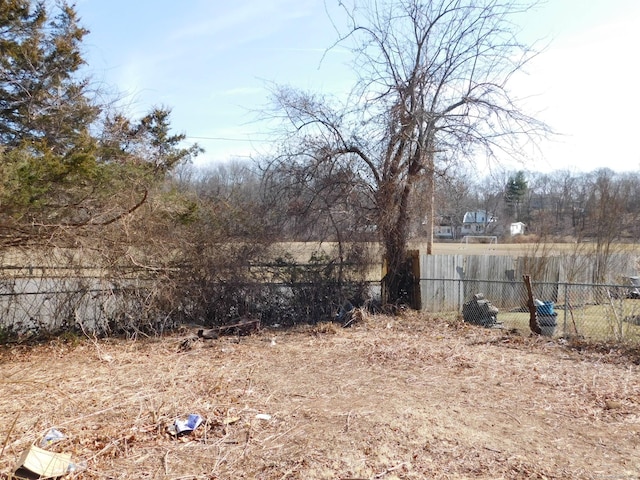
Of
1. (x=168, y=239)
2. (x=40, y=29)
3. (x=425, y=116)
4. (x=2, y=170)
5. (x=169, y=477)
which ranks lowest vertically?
(x=169, y=477)

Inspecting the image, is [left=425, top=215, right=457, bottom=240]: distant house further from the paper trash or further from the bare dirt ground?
the paper trash

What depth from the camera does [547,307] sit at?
11008 millimetres

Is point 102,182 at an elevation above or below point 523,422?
above

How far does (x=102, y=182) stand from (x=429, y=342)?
21.6 feet

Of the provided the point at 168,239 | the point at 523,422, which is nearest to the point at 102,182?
the point at 168,239

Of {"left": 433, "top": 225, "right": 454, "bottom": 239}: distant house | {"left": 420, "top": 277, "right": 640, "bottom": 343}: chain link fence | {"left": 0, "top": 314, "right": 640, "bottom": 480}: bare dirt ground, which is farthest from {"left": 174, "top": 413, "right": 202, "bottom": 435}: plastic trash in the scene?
{"left": 433, "top": 225, "right": 454, "bottom": 239}: distant house

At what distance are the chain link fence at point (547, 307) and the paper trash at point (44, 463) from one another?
8.17 meters

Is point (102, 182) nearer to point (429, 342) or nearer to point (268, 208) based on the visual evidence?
point (268, 208)

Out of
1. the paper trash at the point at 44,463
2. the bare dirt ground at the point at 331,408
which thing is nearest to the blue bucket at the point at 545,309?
the bare dirt ground at the point at 331,408

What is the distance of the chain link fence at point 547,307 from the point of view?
9.59 metres

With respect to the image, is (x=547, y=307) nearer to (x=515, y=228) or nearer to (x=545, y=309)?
(x=545, y=309)

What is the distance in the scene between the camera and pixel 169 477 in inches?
168

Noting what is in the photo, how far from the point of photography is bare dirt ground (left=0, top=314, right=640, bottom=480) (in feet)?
14.7

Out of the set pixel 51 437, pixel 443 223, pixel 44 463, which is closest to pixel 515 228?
pixel 443 223
